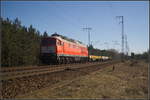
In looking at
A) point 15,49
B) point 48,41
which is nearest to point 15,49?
point 15,49

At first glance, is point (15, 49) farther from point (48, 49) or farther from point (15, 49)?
point (48, 49)

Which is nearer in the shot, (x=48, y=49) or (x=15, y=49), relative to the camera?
(x=48, y=49)

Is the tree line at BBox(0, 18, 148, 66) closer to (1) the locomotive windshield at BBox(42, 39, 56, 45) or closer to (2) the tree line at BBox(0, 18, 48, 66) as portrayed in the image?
(2) the tree line at BBox(0, 18, 48, 66)

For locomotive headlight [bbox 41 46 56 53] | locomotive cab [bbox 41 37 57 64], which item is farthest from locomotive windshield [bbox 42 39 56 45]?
locomotive headlight [bbox 41 46 56 53]

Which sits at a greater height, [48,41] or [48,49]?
[48,41]

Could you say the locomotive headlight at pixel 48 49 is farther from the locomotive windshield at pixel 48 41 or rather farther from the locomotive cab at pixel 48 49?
the locomotive windshield at pixel 48 41

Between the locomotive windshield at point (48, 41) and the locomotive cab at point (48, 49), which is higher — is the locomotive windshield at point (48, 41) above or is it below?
above

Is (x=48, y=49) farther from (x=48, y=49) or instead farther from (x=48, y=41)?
(x=48, y=41)

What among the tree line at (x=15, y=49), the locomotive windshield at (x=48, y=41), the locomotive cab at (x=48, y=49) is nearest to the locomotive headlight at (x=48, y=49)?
the locomotive cab at (x=48, y=49)

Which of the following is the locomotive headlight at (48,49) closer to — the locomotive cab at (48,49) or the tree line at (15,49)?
the locomotive cab at (48,49)

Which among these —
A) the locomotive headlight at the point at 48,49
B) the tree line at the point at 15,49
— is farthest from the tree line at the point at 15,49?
the locomotive headlight at the point at 48,49

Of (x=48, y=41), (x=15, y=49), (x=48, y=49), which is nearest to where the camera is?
(x=48, y=49)

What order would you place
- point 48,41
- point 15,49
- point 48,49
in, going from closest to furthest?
point 48,49 → point 48,41 → point 15,49

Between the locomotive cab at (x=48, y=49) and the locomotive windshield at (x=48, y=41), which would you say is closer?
the locomotive cab at (x=48, y=49)
